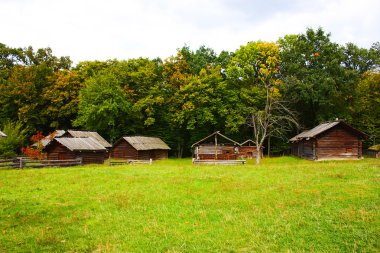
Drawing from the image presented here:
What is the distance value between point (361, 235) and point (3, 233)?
1239 centimetres

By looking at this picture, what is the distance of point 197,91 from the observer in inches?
2302

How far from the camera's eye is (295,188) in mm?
17016

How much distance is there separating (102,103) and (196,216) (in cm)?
4665

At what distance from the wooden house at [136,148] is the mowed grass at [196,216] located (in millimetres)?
32105

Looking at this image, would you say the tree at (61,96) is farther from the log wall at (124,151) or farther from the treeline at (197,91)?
the log wall at (124,151)

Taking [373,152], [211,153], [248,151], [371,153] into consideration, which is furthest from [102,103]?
[371,153]

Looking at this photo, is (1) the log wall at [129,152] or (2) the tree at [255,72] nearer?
(1) the log wall at [129,152]

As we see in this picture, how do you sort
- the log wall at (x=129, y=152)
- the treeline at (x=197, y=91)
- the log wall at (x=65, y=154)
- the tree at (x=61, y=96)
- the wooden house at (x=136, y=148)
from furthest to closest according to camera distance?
the tree at (x=61, y=96) → the treeline at (x=197, y=91) → the log wall at (x=129, y=152) → the wooden house at (x=136, y=148) → the log wall at (x=65, y=154)

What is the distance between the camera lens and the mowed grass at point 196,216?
9883mm

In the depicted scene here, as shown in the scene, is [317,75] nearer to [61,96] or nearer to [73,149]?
[73,149]

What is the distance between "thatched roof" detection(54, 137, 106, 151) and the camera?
123 ft

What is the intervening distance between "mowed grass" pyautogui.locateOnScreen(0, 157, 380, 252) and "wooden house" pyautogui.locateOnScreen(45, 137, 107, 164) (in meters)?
18.2

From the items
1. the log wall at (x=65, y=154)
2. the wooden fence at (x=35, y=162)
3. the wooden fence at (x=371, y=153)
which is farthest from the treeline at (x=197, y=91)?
the wooden fence at (x=35, y=162)

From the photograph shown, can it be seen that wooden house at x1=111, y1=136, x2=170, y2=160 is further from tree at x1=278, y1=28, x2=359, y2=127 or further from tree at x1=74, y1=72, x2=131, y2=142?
tree at x1=278, y1=28, x2=359, y2=127
